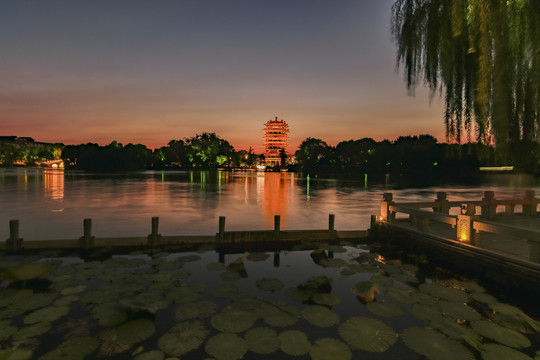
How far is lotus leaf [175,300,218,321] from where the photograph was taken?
21.6 feet

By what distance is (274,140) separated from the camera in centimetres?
19875

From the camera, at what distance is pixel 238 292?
8.06 m

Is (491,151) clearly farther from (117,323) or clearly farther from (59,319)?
(59,319)

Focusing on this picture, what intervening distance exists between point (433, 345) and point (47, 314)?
292 inches

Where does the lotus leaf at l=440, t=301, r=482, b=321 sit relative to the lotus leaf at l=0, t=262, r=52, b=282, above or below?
below

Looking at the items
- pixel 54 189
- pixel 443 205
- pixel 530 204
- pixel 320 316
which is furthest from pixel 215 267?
pixel 54 189

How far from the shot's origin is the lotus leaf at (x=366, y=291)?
787 centimetres

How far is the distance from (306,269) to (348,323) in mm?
4220

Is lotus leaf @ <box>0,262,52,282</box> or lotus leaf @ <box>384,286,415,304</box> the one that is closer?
lotus leaf @ <box>384,286,415,304</box>

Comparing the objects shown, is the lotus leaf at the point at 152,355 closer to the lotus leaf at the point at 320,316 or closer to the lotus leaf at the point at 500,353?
the lotus leaf at the point at 320,316

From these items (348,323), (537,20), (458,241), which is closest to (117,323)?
(348,323)

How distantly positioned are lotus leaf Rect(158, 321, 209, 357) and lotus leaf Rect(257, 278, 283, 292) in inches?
103

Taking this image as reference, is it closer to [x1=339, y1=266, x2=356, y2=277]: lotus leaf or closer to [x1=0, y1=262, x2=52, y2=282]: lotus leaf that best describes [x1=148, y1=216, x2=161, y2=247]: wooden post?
[x1=0, y1=262, x2=52, y2=282]: lotus leaf

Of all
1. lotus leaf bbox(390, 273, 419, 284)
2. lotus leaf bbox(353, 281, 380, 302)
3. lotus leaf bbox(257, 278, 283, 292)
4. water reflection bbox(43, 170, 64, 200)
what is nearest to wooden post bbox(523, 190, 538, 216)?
lotus leaf bbox(390, 273, 419, 284)
